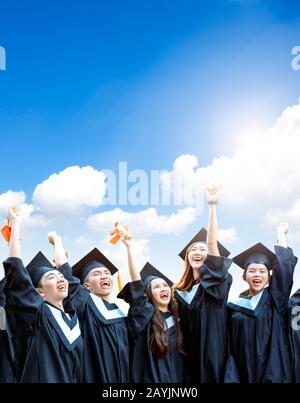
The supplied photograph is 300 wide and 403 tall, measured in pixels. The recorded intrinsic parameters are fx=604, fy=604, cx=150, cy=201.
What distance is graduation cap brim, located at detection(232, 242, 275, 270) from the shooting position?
5.12m

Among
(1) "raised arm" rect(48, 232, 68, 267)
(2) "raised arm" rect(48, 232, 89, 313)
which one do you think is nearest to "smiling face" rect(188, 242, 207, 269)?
(2) "raised arm" rect(48, 232, 89, 313)

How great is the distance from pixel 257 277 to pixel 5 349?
6.96 ft

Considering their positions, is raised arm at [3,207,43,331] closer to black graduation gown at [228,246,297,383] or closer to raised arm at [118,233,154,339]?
raised arm at [118,233,154,339]

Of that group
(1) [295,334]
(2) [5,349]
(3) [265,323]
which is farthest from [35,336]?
(1) [295,334]

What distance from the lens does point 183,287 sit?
197 inches

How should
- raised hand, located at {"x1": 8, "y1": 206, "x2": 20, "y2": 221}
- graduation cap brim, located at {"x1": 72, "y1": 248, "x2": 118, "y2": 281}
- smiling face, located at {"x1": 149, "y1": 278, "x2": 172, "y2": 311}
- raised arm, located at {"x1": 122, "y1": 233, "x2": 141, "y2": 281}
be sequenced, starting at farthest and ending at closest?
graduation cap brim, located at {"x1": 72, "y1": 248, "x2": 118, "y2": 281}
smiling face, located at {"x1": 149, "y1": 278, "x2": 172, "y2": 311}
raised arm, located at {"x1": 122, "y1": 233, "x2": 141, "y2": 281}
raised hand, located at {"x1": 8, "y1": 206, "x2": 20, "y2": 221}

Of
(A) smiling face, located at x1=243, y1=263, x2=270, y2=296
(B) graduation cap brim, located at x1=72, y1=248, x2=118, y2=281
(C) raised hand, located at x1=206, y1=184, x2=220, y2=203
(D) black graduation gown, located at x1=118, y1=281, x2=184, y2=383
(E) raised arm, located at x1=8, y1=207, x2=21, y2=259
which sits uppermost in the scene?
(C) raised hand, located at x1=206, y1=184, x2=220, y2=203

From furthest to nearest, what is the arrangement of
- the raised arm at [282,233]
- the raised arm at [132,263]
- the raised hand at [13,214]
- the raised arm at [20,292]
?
the raised arm at [282,233] < the raised arm at [132,263] < the raised hand at [13,214] < the raised arm at [20,292]

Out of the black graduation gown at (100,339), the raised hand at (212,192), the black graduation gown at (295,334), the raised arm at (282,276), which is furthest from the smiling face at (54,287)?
the black graduation gown at (295,334)

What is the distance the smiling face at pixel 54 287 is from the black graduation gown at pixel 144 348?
55cm

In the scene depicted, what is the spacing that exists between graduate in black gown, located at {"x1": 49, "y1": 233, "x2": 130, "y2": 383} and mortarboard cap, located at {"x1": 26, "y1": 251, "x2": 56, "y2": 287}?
18 centimetres

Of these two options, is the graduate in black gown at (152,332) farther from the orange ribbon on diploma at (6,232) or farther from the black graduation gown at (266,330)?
the orange ribbon on diploma at (6,232)

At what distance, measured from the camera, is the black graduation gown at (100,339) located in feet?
15.4
